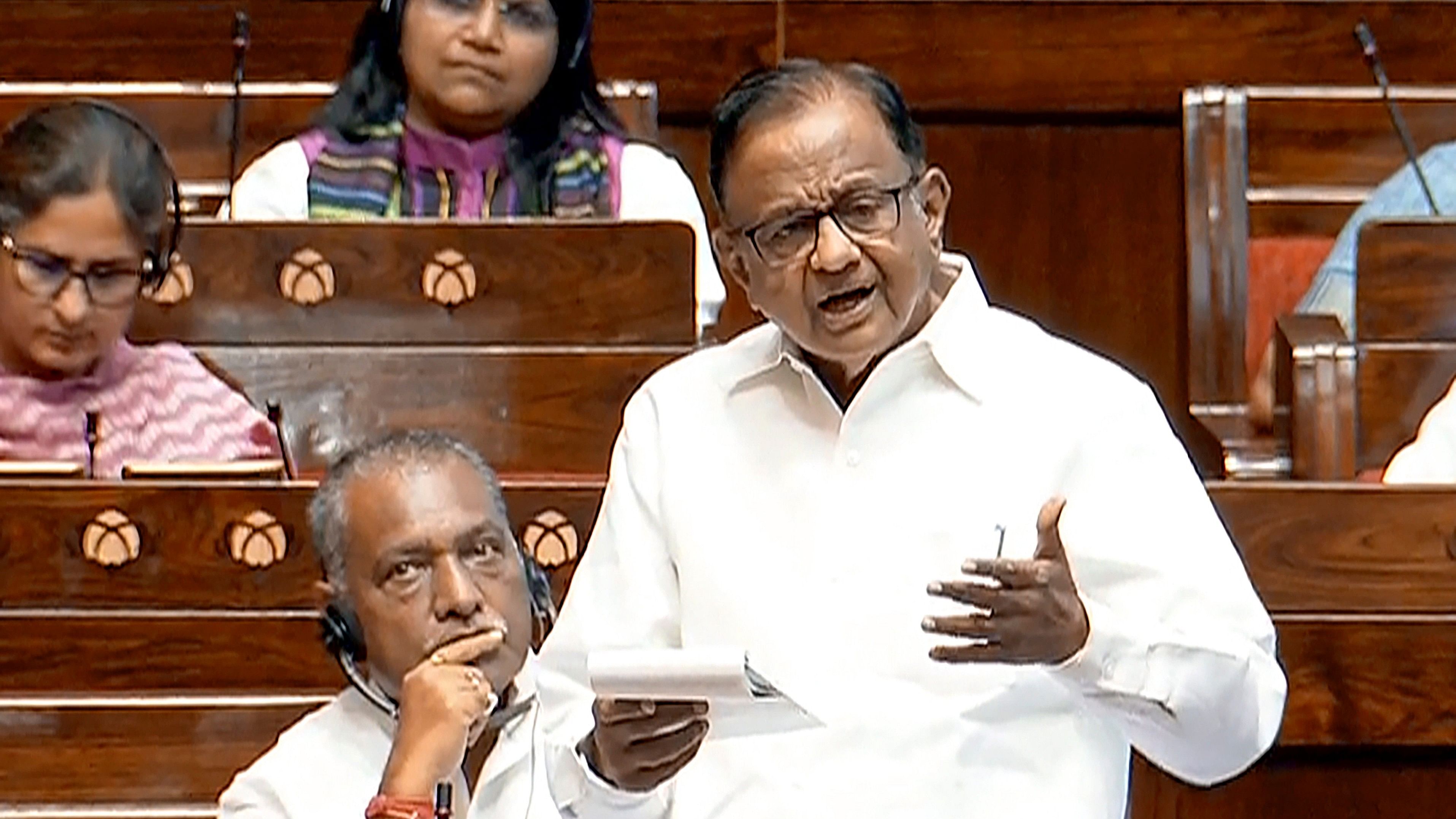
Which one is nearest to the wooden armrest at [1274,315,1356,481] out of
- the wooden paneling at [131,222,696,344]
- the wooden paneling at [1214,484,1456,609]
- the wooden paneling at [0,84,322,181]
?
the wooden paneling at [1214,484,1456,609]

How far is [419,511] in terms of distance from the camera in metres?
1.88

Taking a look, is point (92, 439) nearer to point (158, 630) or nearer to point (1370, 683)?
point (158, 630)

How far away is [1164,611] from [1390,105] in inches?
65.2

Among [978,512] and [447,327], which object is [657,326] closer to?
[447,327]

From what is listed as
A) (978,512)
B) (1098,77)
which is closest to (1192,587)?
(978,512)

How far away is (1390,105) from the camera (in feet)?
10.3

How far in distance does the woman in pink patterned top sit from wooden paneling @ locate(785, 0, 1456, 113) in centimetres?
116

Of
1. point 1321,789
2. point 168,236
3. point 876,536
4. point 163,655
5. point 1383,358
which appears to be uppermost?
point 168,236

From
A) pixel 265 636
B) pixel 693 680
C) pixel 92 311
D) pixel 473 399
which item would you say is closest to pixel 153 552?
pixel 265 636

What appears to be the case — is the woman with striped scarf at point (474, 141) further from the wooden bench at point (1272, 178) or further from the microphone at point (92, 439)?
the wooden bench at point (1272, 178)

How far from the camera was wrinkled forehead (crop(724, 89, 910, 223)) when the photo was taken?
169 cm

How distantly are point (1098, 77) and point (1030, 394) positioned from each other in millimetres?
1742

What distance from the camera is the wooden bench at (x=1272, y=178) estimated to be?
322cm

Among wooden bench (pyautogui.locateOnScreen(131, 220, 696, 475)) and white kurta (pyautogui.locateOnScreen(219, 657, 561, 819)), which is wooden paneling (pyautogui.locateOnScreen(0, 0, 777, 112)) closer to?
wooden bench (pyautogui.locateOnScreen(131, 220, 696, 475))
